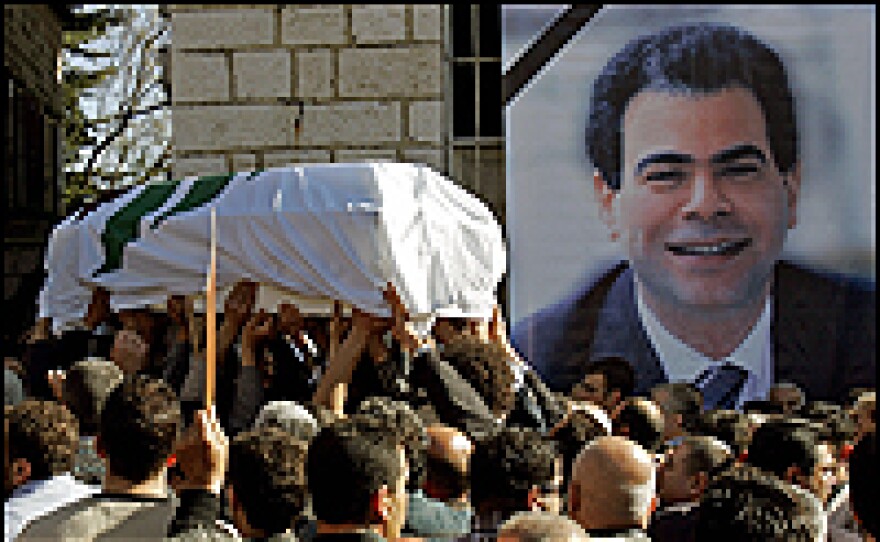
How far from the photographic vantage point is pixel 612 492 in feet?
11.7

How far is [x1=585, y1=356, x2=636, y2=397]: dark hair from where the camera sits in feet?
32.4

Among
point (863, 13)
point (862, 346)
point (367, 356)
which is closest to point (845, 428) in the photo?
point (367, 356)

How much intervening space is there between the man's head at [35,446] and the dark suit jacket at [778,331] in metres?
5.65

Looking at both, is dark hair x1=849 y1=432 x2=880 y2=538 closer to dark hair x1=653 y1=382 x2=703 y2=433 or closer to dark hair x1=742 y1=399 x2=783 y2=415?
dark hair x1=653 y1=382 x2=703 y2=433

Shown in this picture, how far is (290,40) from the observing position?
431 inches

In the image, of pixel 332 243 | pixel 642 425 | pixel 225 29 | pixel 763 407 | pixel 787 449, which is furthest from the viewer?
pixel 225 29

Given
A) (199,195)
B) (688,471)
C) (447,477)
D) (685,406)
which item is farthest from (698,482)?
(199,195)

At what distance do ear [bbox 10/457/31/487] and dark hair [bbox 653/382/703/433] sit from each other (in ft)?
8.14

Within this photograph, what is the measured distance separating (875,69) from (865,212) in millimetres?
911

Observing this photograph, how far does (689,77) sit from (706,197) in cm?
83

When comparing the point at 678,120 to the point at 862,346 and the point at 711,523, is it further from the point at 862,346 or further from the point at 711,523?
the point at 711,523

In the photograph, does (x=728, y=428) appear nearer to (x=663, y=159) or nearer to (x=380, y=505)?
(x=380, y=505)

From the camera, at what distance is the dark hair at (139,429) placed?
12.4ft

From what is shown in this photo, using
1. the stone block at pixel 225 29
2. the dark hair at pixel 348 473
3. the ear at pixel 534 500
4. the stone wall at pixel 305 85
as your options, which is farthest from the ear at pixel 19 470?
the stone block at pixel 225 29
